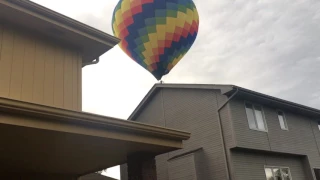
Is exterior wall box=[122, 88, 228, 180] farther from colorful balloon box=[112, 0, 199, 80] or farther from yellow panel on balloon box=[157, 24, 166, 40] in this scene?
yellow panel on balloon box=[157, 24, 166, 40]

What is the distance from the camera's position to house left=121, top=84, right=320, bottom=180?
51.5ft

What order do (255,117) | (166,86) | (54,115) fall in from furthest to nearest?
(166,86) < (255,117) < (54,115)

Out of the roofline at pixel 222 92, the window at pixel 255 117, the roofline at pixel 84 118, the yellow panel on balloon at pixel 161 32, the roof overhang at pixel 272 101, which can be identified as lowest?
the roofline at pixel 84 118

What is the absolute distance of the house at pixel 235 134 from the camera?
51.5 ft

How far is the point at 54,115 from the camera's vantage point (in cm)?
593

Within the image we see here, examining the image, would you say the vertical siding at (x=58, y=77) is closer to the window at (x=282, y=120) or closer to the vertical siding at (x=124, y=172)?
the vertical siding at (x=124, y=172)

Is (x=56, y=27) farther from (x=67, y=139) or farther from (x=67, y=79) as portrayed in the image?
(x=67, y=139)

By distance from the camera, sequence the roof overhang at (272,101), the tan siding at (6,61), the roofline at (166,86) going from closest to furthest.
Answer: the tan siding at (6,61)
the roof overhang at (272,101)
the roofline at (166,86)

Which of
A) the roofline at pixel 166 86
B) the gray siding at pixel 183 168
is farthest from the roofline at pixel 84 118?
the gray siding at pixel 183 168

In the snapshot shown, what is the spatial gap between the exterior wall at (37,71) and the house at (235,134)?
808 centimetres

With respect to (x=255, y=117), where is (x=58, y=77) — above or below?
below

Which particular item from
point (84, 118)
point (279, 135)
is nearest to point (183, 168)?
point (279, 135)

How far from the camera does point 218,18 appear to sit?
21.0 m

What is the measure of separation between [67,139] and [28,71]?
2957 millimetres
